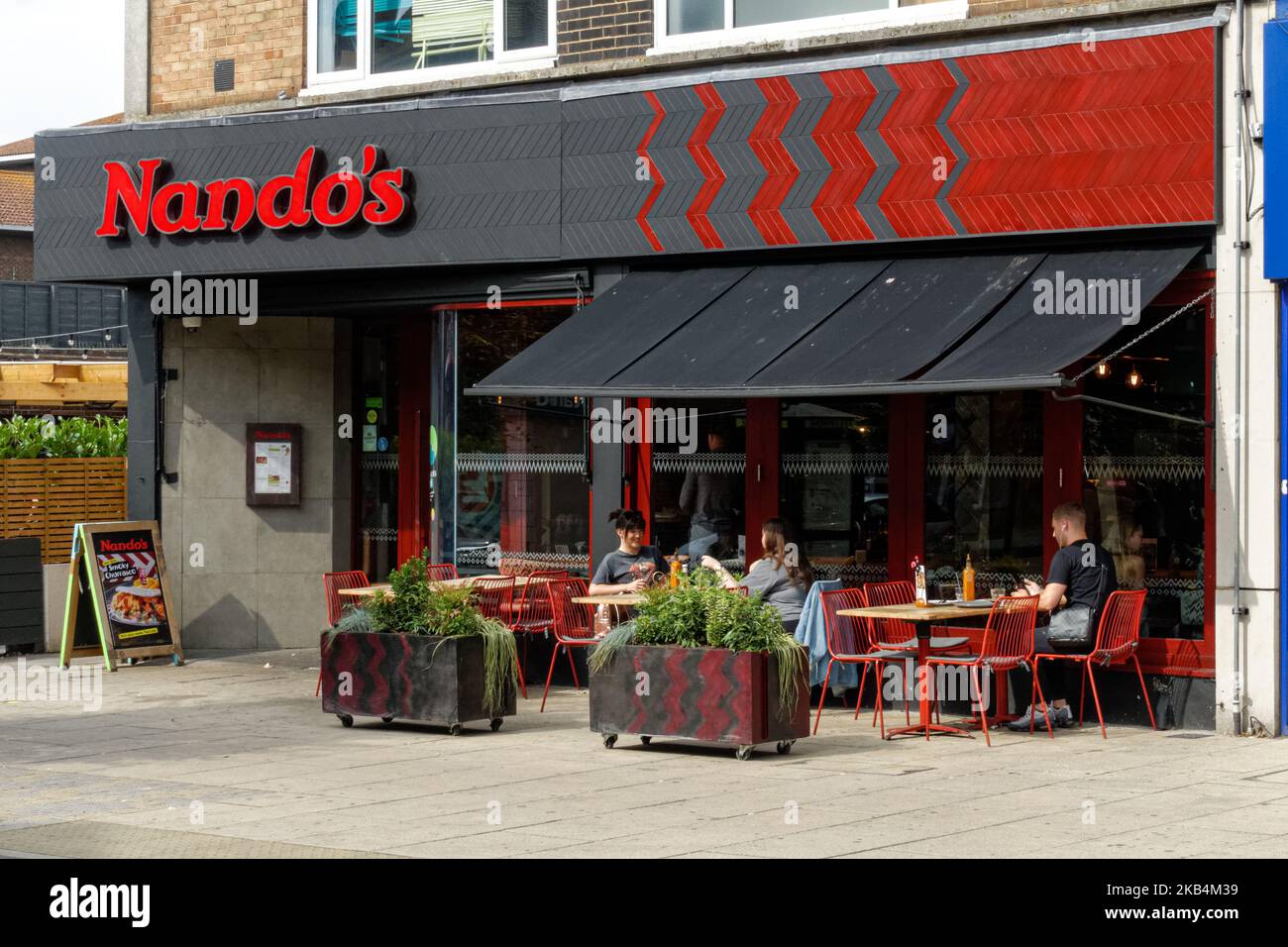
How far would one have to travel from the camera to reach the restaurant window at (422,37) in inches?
615

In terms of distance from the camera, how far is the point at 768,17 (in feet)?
47.1

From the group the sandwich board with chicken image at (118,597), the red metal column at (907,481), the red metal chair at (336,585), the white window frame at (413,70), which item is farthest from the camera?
the sandwich board with chicken image at (118,597)

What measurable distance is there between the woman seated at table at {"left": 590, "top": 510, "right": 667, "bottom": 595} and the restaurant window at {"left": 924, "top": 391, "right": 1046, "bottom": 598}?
7.30 ft

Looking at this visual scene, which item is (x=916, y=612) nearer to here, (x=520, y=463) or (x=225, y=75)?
(x=520, y=463)

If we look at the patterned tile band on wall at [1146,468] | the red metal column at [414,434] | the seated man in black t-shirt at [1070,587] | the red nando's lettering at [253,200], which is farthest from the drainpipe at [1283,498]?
the red metal column at [414,434]

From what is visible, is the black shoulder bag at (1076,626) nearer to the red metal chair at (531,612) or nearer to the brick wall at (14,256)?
the red metal chair at (531,612)

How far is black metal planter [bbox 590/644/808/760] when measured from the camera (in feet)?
35.7

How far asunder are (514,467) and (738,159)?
12.4 feet

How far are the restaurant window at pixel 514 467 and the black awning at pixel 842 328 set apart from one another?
1.47m

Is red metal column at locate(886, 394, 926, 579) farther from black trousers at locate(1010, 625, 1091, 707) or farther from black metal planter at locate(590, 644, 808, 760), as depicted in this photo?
black metal planter at locate(590, 644, 808, 760)

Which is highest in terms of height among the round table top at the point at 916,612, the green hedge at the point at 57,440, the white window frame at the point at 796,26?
the white window frame at the point at 796,26

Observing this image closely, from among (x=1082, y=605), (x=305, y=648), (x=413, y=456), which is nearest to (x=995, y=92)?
(x=1082, y=605)

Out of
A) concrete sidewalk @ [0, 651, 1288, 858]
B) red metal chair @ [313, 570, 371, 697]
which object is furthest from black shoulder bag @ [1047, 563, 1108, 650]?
red metal chair @ [313, 570, 371, 697]

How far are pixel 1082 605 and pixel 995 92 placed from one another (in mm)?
3833
